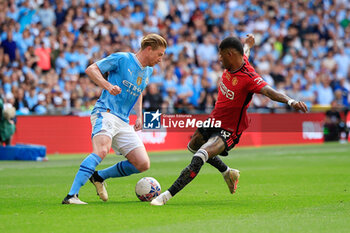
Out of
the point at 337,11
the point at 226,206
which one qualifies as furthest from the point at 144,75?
the point at 337,11

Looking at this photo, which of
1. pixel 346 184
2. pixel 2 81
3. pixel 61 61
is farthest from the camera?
pixel 61 61

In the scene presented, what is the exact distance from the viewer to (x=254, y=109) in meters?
25.3

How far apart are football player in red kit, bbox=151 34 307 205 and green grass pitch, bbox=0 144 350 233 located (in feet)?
1.89

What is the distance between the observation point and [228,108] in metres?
9.26

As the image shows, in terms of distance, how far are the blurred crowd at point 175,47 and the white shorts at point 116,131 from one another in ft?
37.7

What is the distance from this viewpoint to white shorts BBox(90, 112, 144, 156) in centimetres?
892

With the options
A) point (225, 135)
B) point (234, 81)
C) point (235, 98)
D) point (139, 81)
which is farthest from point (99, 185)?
point (234, 81)

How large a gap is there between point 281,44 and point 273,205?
903 inches

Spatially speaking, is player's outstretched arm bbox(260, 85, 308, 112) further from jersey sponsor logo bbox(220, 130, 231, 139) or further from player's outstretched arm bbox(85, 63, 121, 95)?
player's outstretched arm bbox(85, 63, 121, 95)

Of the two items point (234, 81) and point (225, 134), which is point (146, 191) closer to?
point (225, 134)

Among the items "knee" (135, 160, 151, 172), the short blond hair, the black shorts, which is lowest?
"knee" (135, 160, 151, 172)

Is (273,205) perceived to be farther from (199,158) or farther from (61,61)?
(61,61)

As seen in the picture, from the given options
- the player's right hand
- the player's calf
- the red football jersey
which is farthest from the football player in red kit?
the player's right hand

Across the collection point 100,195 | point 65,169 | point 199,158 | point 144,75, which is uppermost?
point 144,75
